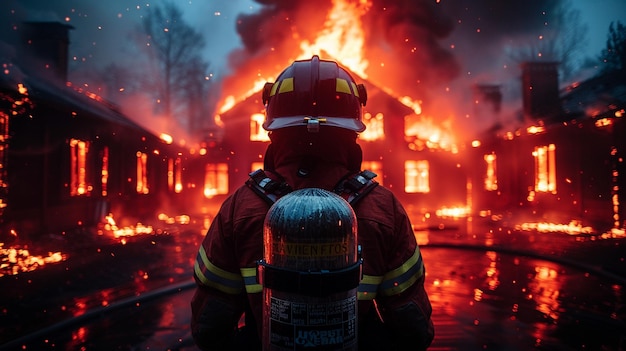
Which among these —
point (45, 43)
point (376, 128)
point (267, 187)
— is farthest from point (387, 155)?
point (267, 187)

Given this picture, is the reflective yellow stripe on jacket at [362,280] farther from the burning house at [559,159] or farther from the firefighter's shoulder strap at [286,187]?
the burning house at [559,159]

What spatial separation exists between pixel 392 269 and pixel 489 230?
497 inches

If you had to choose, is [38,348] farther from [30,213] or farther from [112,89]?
[112,89]

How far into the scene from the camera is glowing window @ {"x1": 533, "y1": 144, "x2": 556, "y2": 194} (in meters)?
17.4

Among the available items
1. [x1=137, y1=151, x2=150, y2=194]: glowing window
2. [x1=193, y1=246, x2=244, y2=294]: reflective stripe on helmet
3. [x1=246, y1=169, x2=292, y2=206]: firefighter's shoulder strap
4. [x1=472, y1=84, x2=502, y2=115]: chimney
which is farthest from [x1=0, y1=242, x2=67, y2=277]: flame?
[x1=472, y1=84, x2=502, y2=115]: chimney

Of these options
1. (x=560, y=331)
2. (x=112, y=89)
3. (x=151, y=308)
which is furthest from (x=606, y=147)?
(x=112, y=89)

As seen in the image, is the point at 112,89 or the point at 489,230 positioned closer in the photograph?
the point at 489,230

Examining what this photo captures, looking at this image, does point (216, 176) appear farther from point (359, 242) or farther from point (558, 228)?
point (359, 242)

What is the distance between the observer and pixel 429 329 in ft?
5.72

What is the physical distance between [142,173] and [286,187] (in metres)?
19.7

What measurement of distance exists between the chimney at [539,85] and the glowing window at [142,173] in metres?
21.3

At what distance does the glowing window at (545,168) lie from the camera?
684 inches

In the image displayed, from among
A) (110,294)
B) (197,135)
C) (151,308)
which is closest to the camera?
(151,308)

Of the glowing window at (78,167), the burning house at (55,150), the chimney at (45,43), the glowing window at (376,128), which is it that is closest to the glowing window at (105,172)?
the burning house at (55,150)
